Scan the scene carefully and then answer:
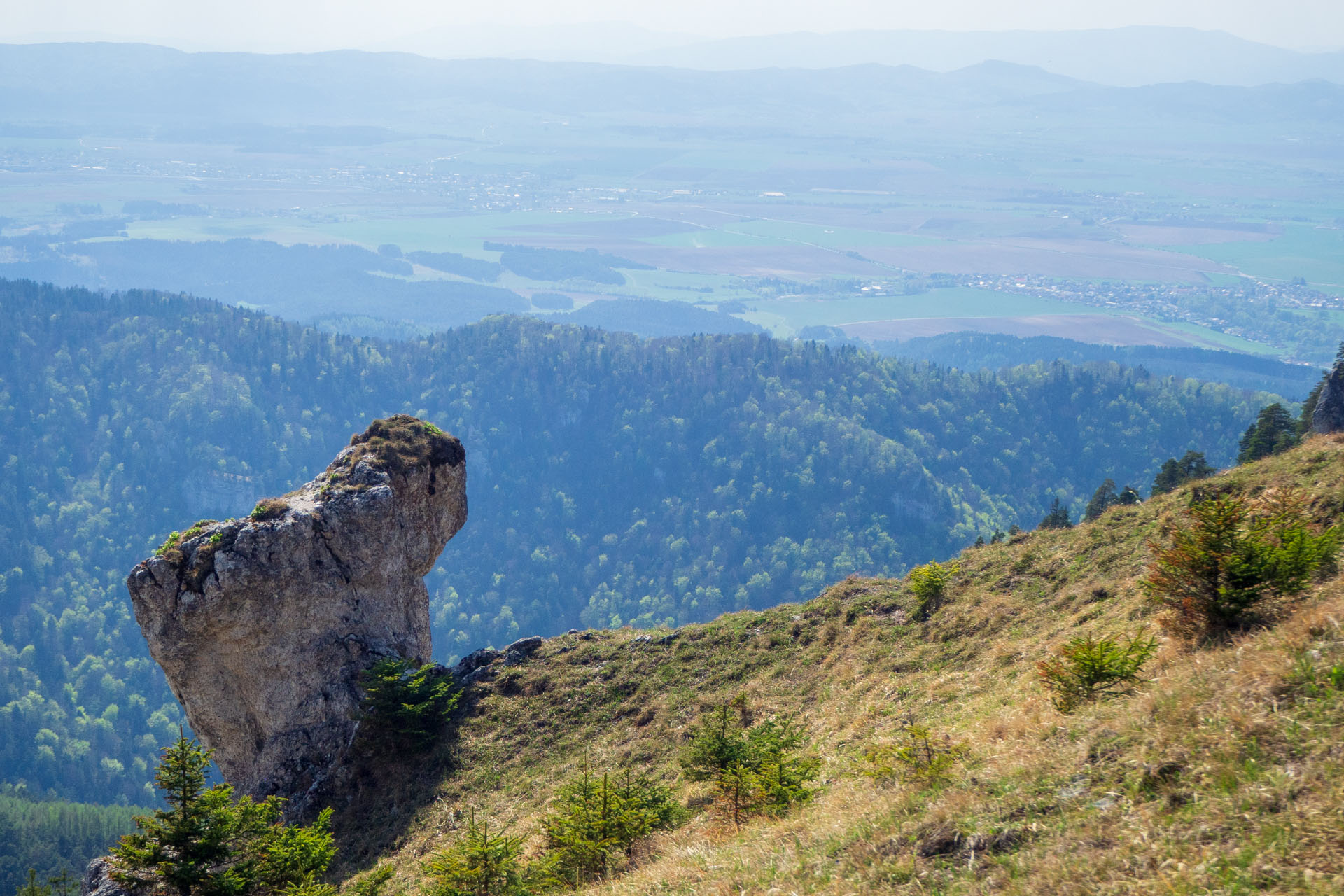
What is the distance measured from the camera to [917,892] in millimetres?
11383

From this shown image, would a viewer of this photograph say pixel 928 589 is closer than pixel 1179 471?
Yes

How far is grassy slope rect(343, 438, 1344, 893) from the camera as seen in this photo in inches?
409

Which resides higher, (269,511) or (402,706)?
(269,511)

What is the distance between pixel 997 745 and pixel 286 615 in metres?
24.9

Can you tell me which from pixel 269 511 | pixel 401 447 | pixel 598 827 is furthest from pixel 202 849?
pixel 401 447

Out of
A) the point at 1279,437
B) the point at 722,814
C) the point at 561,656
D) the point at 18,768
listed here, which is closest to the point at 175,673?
the point at 561,656

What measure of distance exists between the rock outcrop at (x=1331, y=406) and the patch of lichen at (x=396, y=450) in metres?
45.4

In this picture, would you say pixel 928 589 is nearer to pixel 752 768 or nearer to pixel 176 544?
pixel 752 768

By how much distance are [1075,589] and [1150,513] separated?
16.1 feet

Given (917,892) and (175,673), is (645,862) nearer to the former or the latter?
(917,892)

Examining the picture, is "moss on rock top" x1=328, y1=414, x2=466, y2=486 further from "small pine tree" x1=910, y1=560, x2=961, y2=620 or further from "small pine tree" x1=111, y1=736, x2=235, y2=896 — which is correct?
"small pine tree" x1=111, y1=736, x2=235, y2=896

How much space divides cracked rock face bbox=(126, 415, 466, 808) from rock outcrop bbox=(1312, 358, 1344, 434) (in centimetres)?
4749

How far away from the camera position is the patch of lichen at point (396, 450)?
1353 inches

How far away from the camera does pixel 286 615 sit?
3148 cm
